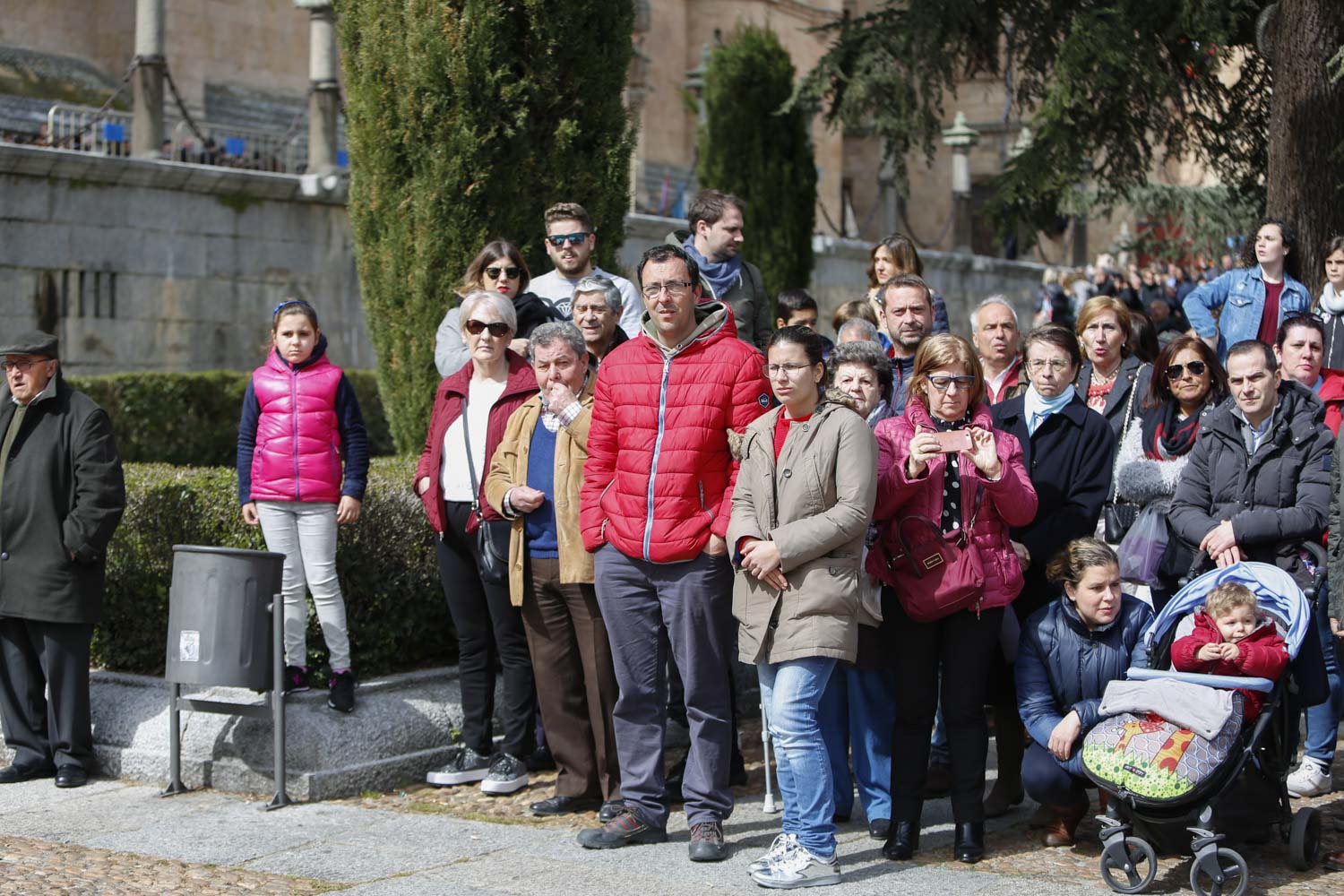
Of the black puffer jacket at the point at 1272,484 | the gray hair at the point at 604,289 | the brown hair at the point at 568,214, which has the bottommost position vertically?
the black puffer jacket at the point at 1272,484

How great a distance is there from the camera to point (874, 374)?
6035 mm

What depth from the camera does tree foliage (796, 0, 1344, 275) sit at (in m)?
10.8

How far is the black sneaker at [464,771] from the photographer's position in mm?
6832

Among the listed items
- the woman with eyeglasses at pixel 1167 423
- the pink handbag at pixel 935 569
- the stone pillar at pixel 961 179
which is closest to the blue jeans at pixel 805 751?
the pink handbag at pixel 935 569

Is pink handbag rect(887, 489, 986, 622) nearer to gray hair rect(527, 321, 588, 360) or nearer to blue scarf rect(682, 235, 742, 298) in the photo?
gray hair rect(527, 321, 588, 360)

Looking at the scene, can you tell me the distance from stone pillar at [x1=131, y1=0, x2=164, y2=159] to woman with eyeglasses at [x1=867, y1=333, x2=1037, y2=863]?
40.9 ft

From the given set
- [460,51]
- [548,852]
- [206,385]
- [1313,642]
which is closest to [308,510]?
[548,852]

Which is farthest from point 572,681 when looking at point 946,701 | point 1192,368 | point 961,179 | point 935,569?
point 961,179

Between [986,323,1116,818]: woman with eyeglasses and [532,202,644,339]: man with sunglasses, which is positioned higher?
[532,202,644,339]: man with sunglasses

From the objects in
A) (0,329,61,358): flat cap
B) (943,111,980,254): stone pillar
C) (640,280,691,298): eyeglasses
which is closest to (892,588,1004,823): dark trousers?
(640,280,691,298): eyeglasses

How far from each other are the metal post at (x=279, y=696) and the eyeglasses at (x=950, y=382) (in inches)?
113

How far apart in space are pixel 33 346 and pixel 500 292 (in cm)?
210

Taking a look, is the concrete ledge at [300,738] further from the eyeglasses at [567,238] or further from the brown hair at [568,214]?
the brown hair at [568,214]

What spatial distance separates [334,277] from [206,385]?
113 inches
